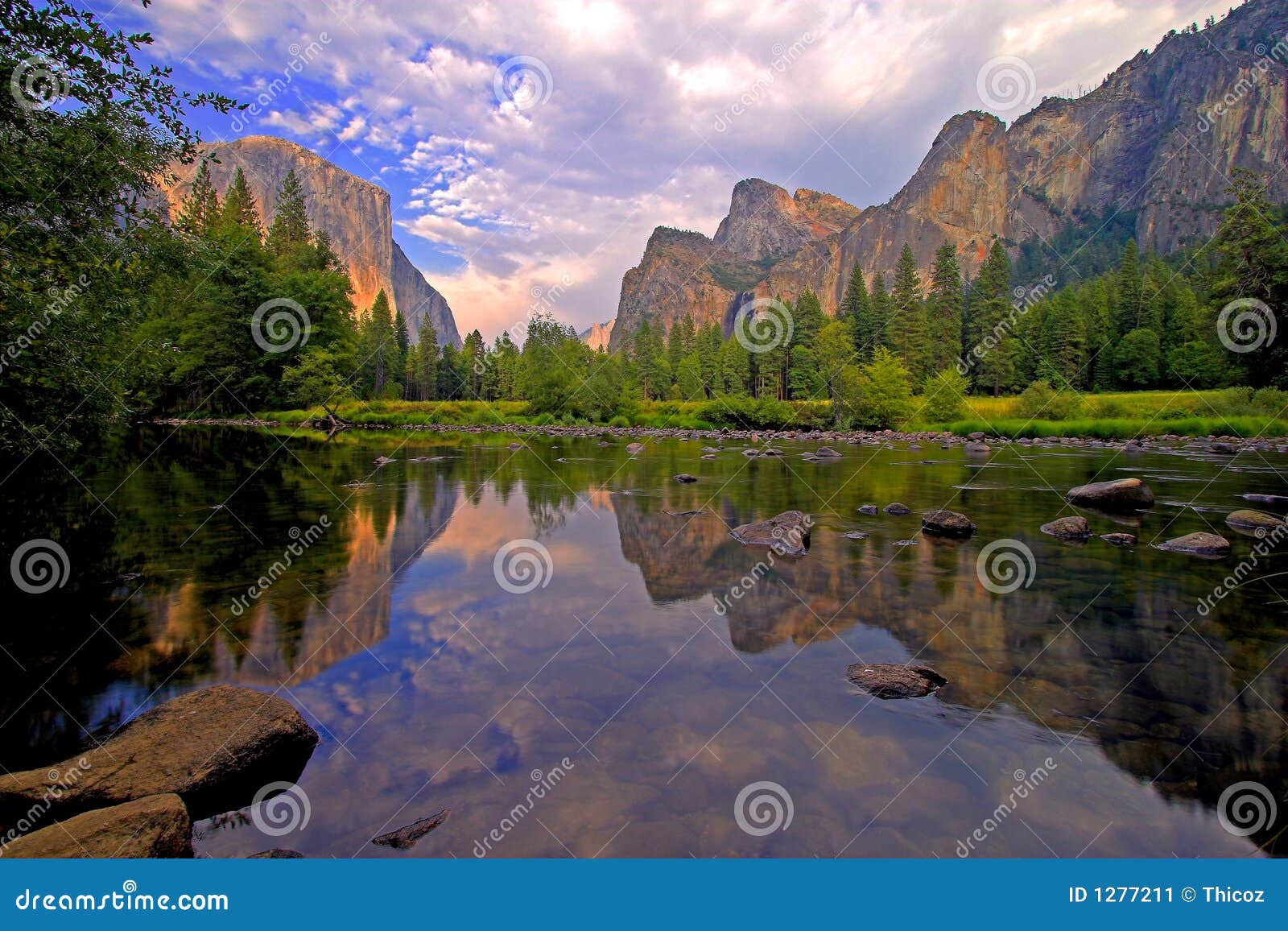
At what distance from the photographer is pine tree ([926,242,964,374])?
8431cm

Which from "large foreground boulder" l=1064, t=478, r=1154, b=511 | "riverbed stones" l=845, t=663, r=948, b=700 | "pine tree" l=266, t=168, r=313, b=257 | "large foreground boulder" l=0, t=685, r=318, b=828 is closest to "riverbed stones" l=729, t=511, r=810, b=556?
"riverbed stones" l=845, t=663, r=948, b=700

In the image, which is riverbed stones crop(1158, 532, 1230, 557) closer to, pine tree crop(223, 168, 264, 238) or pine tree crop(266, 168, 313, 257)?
pine tree crop(223, 168, 264, 238)

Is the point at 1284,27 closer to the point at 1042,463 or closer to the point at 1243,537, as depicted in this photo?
the point at 1042,463

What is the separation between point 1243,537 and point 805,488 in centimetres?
1215

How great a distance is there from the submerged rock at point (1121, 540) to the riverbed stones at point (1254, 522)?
11.4ft

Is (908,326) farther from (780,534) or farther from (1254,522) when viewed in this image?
(780,534)

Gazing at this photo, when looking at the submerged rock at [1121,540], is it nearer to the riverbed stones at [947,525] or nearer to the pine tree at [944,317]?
the riverbed stones at [947,525]

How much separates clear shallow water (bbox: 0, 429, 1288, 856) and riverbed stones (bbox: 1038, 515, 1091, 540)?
3.06 feet

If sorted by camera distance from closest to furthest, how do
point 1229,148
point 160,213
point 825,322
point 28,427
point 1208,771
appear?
1. point 1208,771
2. point 28,427
3. point 160,213
4. point 825,322
5. point 1229,148

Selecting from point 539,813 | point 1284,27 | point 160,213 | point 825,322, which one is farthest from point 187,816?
point 1284,27

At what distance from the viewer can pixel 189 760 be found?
507cm

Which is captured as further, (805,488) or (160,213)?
(805,488)

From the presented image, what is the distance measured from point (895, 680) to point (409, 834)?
5344 millimetres

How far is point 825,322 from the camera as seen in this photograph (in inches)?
3915
